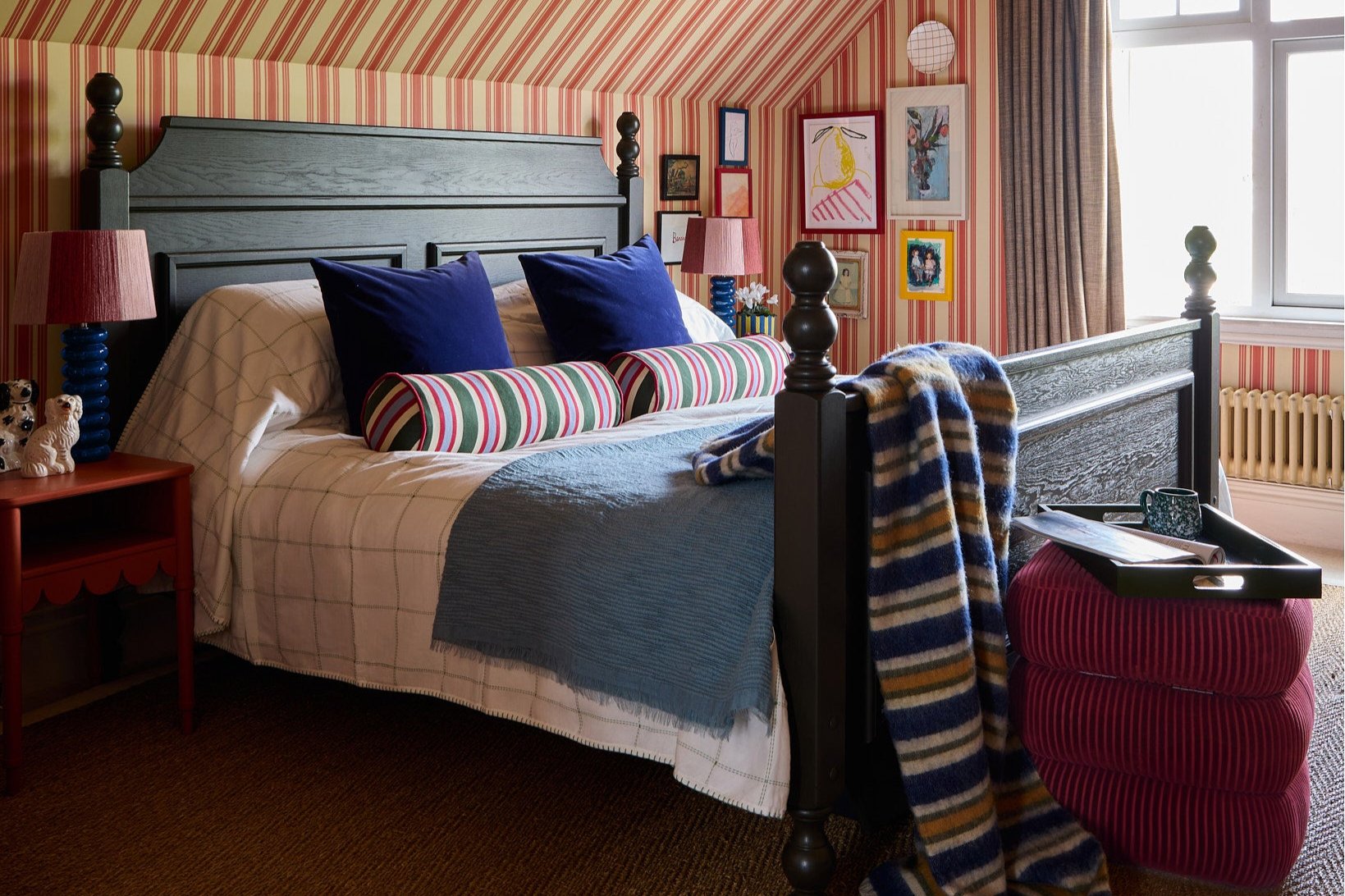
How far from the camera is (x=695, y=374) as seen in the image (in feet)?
11.1

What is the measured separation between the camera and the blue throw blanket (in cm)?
200

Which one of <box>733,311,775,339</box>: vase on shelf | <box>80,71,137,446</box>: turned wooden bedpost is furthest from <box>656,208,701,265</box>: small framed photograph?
<box>80,71,137,446</box>: turned wooden bedpost

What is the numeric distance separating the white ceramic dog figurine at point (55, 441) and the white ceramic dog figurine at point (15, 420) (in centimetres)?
4

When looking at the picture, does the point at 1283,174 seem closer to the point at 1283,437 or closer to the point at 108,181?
the point at 1283,437

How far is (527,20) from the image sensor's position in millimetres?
3941

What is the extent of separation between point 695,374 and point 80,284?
1523 millimetres

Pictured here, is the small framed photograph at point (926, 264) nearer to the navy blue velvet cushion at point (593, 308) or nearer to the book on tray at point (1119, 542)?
the navy blue velvet cushion at point (593, 308)

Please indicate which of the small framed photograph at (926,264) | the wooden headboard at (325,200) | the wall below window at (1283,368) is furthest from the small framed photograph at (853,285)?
the wall below window at (1283,368)

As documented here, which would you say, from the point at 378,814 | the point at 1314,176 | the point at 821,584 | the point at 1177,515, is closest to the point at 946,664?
the point at 821,584

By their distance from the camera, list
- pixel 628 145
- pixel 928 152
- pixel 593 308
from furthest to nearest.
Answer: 1. pixel 928 152
2. pixel 628 145
3. pixel 593 308

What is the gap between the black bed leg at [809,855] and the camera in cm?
194

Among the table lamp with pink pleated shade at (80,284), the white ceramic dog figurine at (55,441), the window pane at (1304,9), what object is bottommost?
the white ceramic dog figurine at (55,441)

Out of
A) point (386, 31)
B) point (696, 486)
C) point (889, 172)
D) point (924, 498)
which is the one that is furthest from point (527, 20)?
point (924, 498)

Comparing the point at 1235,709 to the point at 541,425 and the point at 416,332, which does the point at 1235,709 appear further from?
the point at 416,332
